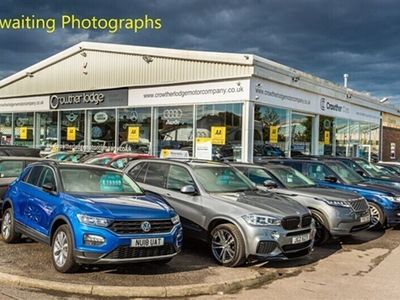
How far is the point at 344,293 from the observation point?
657cm

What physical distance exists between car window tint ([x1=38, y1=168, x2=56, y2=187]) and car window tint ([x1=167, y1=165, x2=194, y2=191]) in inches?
89.2

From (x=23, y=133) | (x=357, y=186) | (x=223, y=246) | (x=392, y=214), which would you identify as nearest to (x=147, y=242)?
(x=223, y=246)

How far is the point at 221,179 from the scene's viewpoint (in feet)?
29.2

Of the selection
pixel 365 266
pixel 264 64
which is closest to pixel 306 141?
pixel 264 64

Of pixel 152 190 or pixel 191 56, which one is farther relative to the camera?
pixel 191 56

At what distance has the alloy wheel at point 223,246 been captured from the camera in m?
7.61

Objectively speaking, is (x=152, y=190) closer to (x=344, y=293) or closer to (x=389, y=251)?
(x=344, y=293)

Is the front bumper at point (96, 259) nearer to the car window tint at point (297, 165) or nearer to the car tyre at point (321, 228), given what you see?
the car tyre at point (321, 228)

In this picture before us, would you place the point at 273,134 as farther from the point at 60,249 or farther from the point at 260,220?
the point at 60,249

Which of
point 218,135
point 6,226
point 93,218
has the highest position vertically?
point 218,135

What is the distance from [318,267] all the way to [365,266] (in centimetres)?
91

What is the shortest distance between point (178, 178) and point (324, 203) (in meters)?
3.07

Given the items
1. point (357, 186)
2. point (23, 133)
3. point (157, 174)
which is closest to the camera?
point (157, 174)

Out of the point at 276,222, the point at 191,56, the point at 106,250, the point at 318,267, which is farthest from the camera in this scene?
the point at 191,56
